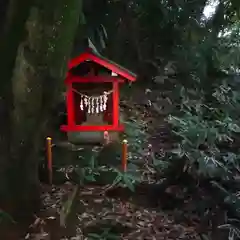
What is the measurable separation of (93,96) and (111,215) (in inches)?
63.1

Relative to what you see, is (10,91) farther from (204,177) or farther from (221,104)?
(221,104)

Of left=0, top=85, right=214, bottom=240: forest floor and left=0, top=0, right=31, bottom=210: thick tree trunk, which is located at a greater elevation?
left=0, top=0, right=31, bottom=210: thick tree trunk

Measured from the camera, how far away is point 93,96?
15.7 feet

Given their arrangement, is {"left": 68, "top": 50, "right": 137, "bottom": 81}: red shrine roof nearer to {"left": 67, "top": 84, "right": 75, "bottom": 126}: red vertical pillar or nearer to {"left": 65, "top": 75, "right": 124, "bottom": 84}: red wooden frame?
{"left": 65, "top": 75, "right": 124, "bottom": 84}: red wooden frame

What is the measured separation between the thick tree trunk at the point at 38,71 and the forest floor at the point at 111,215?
23.1 inches

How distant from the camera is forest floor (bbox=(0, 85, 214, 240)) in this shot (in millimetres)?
3468

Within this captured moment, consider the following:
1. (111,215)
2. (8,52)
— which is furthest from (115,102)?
(8,52)

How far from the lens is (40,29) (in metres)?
2.84

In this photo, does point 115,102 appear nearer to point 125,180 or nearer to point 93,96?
point 93,96

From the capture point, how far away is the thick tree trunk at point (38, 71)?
2836mm

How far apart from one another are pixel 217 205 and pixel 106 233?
3.74 ft

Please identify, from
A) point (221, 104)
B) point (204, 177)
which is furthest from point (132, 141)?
point (221, 104)

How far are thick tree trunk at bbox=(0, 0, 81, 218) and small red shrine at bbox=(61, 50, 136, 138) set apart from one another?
Answer: 1488 millimetres

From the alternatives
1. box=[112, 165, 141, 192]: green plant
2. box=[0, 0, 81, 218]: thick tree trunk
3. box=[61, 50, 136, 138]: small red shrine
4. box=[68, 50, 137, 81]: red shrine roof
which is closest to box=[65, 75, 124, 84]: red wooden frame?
box=[61, 50, 136, 138]: small red shrine
